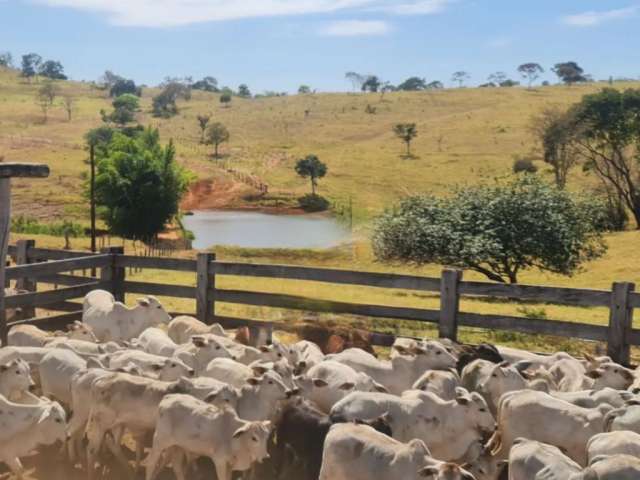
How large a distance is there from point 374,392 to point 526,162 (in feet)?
230

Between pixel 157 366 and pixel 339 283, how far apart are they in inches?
175

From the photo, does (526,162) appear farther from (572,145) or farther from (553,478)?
(553,478)

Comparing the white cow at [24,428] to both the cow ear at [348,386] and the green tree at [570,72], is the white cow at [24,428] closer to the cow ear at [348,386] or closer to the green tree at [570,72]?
the cow ear at [348,386]

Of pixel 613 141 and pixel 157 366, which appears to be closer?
pixel 157 366

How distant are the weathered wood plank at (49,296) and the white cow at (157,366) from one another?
348cm

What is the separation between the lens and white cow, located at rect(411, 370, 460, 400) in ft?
30.8

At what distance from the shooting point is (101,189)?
158 ft

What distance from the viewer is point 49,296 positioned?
43.7 feet

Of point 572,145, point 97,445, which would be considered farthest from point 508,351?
point 572,145

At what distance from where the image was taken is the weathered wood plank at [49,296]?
12512 millimetres

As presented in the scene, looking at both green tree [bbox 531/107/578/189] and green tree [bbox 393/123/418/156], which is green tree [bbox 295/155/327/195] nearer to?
green tree [bbox 393/123/418/156]

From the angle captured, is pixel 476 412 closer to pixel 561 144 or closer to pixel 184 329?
pixel 184 329

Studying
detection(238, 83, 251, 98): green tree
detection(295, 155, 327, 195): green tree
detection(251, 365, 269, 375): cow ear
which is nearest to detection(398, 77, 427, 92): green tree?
detection(238, 83, 251, 98): green tree

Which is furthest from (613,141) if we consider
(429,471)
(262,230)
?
(429,471)
